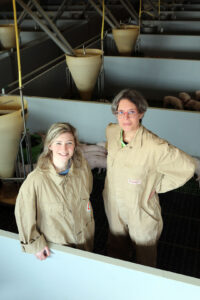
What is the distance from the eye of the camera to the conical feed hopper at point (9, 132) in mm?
2029

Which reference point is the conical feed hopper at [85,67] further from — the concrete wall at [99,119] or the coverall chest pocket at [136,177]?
the coverall chest pocket at [136,177]

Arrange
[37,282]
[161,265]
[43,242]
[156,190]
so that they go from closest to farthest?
[43,242], [37,282], [156,190], [161,265]

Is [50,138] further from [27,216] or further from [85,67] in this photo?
[85,67]

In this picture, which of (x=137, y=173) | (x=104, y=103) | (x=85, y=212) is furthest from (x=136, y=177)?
(x=104, y=103)

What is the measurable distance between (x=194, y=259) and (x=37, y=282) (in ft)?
3.53

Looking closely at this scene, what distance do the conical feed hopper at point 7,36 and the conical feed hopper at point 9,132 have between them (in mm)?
2478

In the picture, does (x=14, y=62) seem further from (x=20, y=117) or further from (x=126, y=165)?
(x=126, y=165)

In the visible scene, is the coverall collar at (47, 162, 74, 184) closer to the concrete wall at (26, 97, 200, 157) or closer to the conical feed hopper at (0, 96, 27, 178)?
the conical feed hopper at (0, 96, 27, 178)

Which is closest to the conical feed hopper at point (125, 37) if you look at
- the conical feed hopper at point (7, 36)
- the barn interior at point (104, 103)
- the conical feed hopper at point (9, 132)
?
the barn interior at point (104, 103)

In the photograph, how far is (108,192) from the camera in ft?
5.70

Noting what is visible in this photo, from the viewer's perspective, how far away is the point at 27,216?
1389mm

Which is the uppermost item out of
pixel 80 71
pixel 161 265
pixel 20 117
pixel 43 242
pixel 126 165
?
pixel 80 71

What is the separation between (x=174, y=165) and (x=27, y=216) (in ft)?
2.40

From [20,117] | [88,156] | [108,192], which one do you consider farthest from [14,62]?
[108,192]
